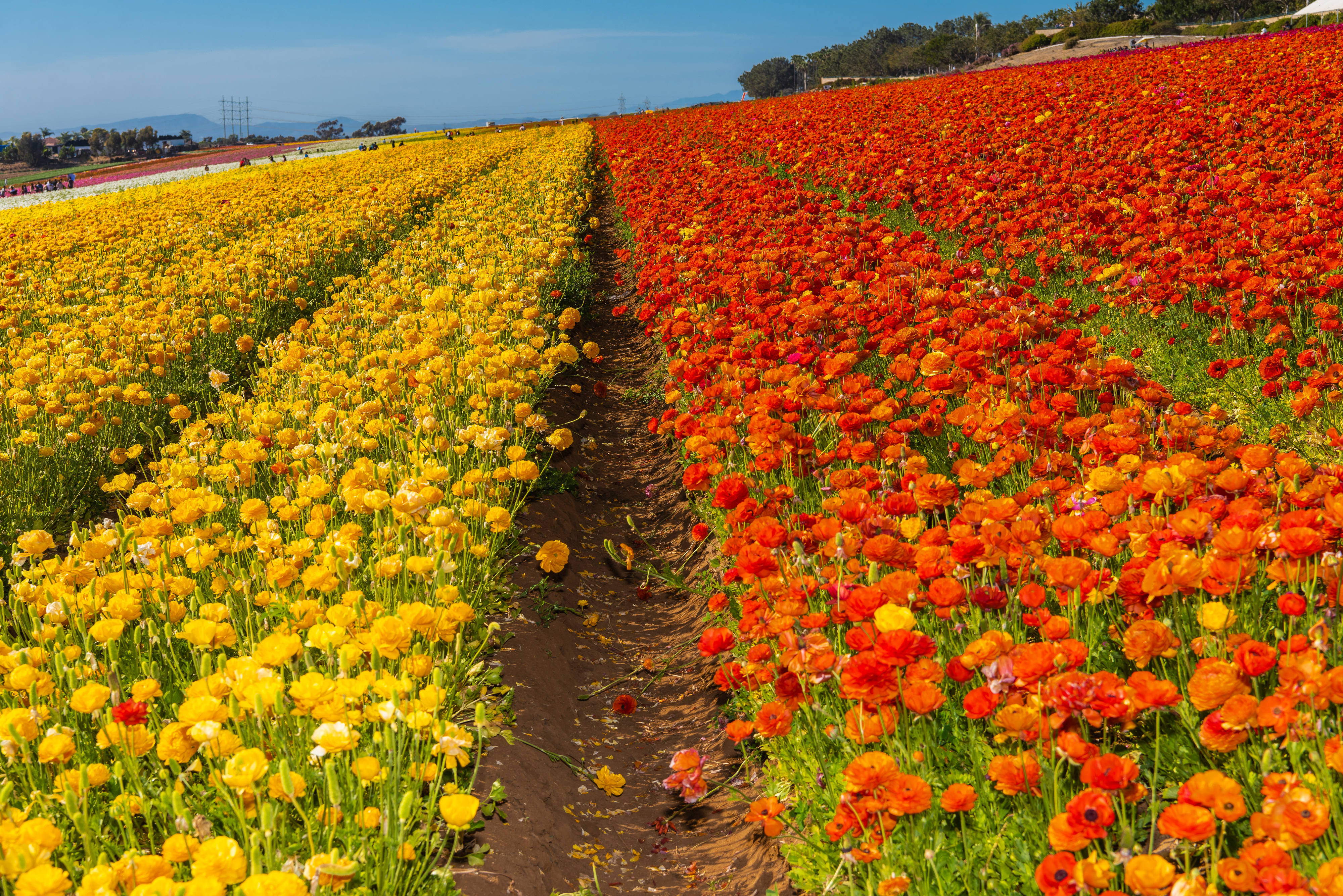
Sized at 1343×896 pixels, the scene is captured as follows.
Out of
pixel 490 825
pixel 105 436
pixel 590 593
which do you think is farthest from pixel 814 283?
pixel 105 436

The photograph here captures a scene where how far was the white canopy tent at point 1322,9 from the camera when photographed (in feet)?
129

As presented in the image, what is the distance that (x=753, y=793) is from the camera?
313cm

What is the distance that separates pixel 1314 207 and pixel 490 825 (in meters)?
6.83

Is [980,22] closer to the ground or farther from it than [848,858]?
farther from it

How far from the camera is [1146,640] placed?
2066 mm

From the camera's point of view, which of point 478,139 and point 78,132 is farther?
point 78,132

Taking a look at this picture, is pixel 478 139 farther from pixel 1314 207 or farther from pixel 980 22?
pixel 980 22

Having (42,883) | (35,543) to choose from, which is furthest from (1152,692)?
(35,543)

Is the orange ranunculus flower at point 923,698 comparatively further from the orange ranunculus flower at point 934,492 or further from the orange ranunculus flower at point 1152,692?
the orange ranunculus flower at point 934,492

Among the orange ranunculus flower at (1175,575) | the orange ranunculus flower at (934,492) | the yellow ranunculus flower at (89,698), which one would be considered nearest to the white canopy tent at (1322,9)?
the orange ranunculus flower at (934,492)

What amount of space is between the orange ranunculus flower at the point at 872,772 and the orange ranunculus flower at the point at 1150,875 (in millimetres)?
493

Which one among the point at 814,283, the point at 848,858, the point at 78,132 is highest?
the point at 78,132

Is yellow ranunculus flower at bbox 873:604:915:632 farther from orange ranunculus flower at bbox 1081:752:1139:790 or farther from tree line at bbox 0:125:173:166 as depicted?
tree line at bbox 0:125:173:166

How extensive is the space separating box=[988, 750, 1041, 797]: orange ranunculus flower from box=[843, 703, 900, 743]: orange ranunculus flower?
0.26 m
